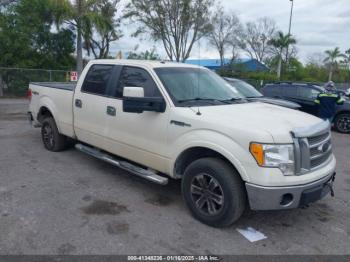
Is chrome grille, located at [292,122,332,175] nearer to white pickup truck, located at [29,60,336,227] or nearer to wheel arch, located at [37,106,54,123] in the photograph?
white pickup truck, located at [29,60,336,227]

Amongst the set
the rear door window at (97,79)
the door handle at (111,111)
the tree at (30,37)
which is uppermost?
the tree at (30,37)

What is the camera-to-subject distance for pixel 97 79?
5.41m

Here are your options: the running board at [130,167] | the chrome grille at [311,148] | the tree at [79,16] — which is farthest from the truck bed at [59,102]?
the tree at [79,16]

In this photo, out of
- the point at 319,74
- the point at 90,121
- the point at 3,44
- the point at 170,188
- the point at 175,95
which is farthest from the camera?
the point at 319,74

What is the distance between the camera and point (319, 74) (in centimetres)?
6016

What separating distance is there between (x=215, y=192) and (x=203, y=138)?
0.62 m

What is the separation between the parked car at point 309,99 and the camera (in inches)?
446

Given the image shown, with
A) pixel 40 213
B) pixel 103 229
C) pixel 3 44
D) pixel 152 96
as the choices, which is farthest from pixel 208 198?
pixel 3 44

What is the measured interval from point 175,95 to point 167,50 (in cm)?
2999

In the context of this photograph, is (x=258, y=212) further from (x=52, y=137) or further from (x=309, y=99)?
(x=309, y=99)

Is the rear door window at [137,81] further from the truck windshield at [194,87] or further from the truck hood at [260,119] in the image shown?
the truck hood at [260,119]

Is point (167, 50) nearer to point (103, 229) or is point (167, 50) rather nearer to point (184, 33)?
point (184, 33)

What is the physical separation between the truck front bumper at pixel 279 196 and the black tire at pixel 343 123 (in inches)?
354

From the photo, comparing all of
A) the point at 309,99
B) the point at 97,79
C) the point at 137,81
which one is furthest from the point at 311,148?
the point at 309,99
